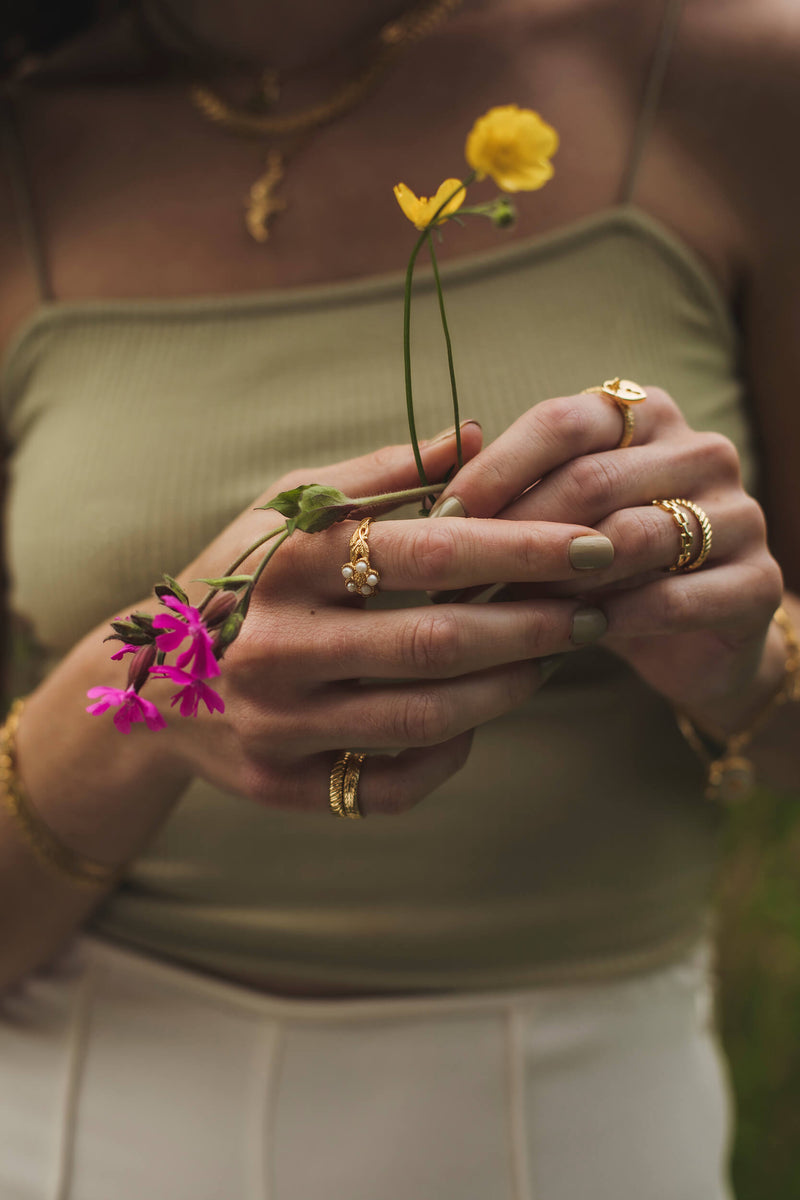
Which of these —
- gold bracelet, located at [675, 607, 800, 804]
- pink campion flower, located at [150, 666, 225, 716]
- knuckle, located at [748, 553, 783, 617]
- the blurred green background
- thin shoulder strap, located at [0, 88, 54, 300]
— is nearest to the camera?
pink campion flower, located at [150, 666, 225, 716]

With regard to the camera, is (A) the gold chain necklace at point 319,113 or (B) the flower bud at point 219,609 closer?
(B) the flower bud at point 219,609

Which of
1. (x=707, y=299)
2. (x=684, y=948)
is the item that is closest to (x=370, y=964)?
(x=684, y=948)

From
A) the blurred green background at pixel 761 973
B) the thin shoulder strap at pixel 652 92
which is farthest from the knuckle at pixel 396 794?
the blurred green background at pixel 761 973

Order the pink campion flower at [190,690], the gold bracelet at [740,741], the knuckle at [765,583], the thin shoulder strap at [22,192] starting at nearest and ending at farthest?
the pink campion flower at [190,690], the knuckle at [765,583], the gold bracelet at [740,741], the thin shoulder strap at [22,192]

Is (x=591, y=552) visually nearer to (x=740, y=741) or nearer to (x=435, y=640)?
(x=435, y=640)

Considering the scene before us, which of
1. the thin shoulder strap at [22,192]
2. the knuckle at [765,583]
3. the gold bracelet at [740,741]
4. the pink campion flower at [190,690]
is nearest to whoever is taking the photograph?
the pink campion flower at [190,690]

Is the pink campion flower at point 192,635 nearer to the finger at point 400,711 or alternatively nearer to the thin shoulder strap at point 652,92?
the finger at point 400,711

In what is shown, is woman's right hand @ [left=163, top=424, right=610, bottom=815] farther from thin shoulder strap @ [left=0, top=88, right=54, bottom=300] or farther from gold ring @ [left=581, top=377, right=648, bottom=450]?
thin shoulder strap @ [left=0, top=88, right=54, bottom=300]

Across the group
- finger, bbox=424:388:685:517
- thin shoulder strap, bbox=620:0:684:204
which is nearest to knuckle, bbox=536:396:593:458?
finger, bbox=424:388:685:517
